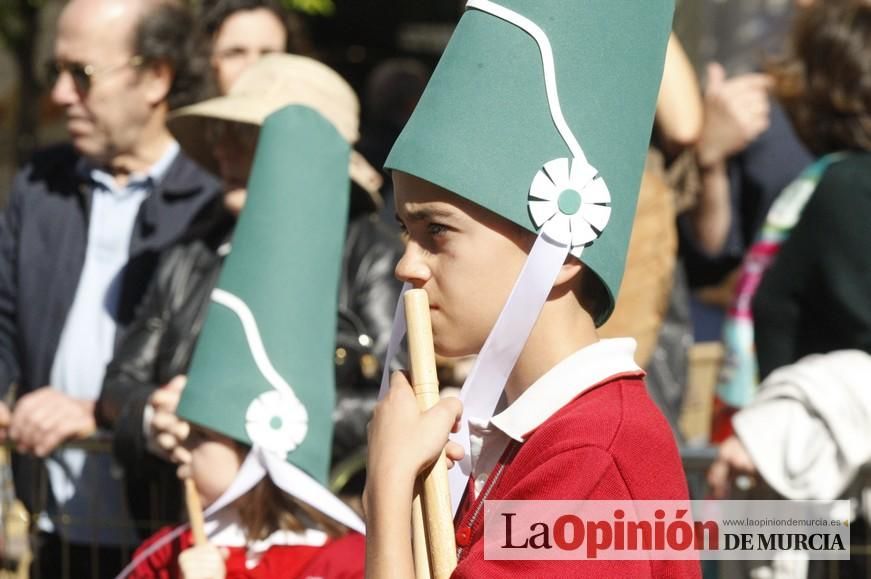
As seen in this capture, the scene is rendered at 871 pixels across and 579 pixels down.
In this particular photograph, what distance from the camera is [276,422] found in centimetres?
348

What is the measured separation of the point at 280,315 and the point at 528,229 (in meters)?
1.08

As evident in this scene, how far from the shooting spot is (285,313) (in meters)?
3.55

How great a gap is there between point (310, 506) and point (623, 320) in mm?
1575

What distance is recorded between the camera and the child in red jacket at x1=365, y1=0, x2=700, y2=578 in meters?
2.56

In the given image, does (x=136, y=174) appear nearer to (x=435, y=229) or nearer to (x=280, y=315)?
(x=280, y=315)

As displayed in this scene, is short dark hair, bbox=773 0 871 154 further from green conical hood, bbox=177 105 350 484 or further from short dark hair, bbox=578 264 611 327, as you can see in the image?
short dark hair, bbox=578 264 611 327

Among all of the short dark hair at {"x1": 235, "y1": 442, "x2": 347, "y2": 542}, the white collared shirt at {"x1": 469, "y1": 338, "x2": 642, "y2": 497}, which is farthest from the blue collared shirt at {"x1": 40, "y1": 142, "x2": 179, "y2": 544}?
the white collared shirt at {"x1": 469, "y1": 338, "x2": 642, "y2": 497}

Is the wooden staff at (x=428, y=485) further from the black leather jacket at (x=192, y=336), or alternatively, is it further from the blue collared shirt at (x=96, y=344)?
the blue collared shirt at (x=96, y=344)

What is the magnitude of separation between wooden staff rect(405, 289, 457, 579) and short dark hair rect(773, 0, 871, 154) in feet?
7.07

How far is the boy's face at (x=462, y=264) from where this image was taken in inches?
103

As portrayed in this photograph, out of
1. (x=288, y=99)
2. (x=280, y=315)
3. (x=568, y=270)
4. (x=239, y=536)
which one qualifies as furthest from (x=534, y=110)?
(x=288, y=99)

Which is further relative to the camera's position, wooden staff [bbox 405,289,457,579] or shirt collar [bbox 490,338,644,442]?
shirt collar [bbox 490,338,644,442]

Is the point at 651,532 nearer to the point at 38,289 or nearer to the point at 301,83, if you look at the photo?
the point at 301,83

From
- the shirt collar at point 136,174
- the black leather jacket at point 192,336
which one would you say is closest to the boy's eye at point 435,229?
the black leather jacket at point 192,336
